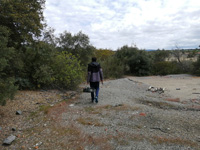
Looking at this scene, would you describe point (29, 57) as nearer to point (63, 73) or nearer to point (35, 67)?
point (35, 67)

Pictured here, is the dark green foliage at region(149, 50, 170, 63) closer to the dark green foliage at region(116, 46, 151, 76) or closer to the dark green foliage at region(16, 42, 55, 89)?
the dark green foliage at region(116, 46, 151, 76)

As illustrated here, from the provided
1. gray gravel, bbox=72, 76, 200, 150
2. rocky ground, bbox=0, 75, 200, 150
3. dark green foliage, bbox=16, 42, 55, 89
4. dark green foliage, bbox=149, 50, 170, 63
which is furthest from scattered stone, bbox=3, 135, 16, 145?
dark green foliage, bbox=149, 50, 170, 63

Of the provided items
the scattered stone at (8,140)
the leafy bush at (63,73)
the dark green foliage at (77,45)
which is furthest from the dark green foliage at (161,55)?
the scattered stone at (8,140)

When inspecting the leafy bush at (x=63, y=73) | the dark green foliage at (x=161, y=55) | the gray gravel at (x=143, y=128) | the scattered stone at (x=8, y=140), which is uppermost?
the dark green foliage at (x=161, y=55)

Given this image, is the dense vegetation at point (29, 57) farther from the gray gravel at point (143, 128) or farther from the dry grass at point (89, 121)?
the gray gravel at point (143, 128)

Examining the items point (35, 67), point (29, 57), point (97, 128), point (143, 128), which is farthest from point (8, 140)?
point (29, 57)

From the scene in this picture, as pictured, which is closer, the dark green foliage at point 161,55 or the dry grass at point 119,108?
the dry grass at point 119,108

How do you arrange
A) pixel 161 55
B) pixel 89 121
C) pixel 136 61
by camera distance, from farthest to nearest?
pixel 161 55 → pixel 136 61 → pixel 89 121

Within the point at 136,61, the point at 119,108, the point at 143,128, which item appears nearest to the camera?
the point at 143,128

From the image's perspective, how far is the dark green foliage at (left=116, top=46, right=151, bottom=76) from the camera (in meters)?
19.9

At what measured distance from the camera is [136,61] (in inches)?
787

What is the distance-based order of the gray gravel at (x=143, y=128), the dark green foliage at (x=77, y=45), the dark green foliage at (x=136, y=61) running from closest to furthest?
the gray gravel at (x=143, y=128)
the dark green foliage at (x=77, y=45)
the dark green foliage at (x=136, y=61)

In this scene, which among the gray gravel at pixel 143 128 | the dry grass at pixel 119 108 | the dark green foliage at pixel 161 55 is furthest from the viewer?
the dark green foliage at pixel 161 55

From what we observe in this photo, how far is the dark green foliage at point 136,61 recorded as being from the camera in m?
19.9
